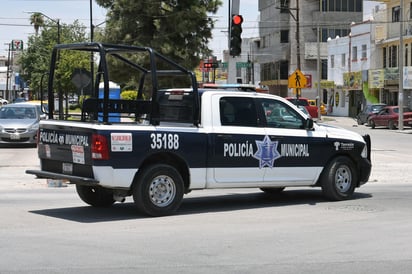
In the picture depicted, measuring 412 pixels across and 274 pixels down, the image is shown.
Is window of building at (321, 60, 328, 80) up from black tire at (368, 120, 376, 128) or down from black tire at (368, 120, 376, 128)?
up

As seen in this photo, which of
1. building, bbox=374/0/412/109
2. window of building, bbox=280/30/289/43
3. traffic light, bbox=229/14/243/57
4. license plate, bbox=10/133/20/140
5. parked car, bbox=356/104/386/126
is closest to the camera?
traffic light, bbox=229/14/243/57

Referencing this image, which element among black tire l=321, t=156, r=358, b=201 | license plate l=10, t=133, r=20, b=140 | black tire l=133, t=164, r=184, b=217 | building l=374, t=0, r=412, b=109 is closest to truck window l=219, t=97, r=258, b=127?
black tire l=133, t=164, r=184, b=217

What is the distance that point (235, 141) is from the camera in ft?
35.8

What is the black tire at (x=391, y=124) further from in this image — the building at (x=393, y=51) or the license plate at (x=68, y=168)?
the license plate at (x=68, y=168)

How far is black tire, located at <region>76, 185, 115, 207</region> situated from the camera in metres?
11.4

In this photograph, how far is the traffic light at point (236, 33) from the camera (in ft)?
61.4

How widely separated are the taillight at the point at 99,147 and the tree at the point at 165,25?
70.7ft

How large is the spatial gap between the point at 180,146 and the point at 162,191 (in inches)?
28.2

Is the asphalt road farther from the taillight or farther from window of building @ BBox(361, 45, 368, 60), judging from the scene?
window of building @ BBox(361, 45, 368, 60)

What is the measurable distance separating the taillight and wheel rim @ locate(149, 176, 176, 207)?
2.93 feet

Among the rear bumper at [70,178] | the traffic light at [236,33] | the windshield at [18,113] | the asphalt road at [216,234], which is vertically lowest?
the asphalt road at [216,234]

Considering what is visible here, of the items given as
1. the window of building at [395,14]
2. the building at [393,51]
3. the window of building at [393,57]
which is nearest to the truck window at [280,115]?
the building at [393,51]

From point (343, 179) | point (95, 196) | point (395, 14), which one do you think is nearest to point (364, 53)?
point (395, 14)

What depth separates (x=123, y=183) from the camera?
994 centimetres
